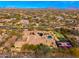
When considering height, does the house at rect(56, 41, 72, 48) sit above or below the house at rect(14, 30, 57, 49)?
below

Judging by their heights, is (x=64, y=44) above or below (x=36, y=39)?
below

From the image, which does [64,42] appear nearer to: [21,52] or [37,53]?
[37,53]

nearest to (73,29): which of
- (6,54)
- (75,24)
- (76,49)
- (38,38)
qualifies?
(75,24)

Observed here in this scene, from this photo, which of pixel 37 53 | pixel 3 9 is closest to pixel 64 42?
pixel 37 53

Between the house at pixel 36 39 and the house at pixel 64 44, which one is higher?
the house at pixel 36 39

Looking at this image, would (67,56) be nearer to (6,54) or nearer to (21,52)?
(21,52)

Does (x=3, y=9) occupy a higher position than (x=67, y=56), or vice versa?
(x=3, y=9)

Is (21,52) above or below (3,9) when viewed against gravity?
below

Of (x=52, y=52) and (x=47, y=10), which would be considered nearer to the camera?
(x=52, y=52)

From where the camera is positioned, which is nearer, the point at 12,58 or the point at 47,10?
the point at 12,58

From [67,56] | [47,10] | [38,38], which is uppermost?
[47,10]
